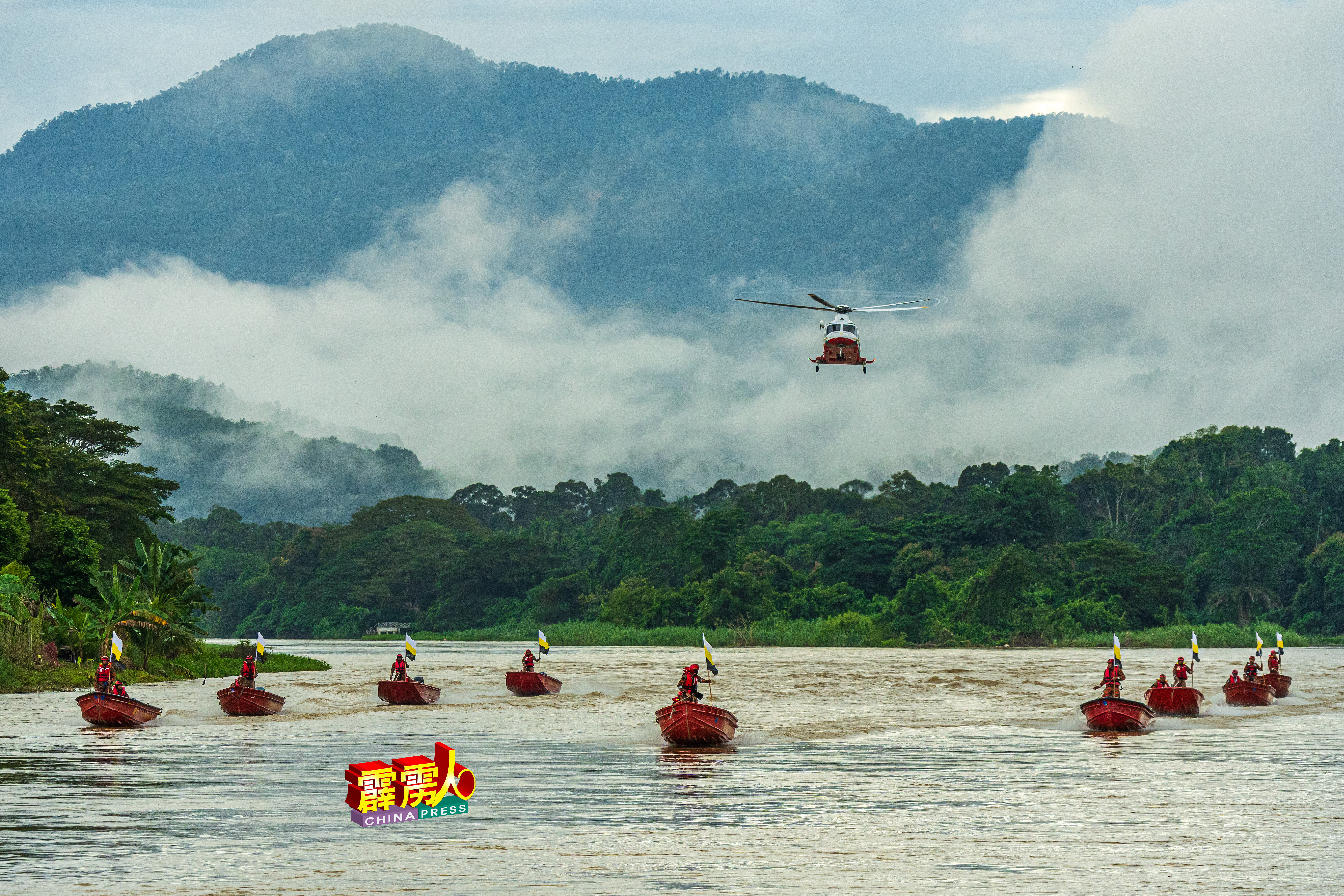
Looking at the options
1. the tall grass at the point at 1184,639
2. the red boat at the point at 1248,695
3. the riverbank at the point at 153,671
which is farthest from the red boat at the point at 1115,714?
the tall grass at the point at 1184,639

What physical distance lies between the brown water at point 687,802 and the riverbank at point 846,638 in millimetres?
68807

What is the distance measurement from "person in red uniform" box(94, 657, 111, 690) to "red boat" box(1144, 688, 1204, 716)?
35218 millimetres

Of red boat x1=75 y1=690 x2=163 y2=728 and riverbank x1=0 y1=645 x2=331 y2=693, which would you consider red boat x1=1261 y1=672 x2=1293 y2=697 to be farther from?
riverbank x1=0 y1=645 x2=331 y2=693

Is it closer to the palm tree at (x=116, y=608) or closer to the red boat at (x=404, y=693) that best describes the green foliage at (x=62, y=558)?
the palm tree at (x=116, y=608)

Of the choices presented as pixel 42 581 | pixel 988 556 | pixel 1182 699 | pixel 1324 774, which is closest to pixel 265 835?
pixel 1324 774

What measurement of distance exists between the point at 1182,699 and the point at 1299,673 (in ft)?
113

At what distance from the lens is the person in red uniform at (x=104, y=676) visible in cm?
4394

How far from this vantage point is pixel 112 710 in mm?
42875

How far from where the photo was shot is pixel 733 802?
2742 centimetres

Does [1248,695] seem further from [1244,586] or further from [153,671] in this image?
[1244,586]

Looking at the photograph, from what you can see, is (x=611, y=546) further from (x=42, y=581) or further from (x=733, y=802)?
(x=733, y=802)

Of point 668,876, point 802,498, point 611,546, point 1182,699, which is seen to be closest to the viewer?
point 668,876

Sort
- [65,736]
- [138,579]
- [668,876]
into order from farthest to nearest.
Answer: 1. [138,579]
2. [65,736]
3. [668,876]

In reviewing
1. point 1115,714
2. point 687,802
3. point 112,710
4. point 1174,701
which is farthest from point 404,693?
point 687,802
